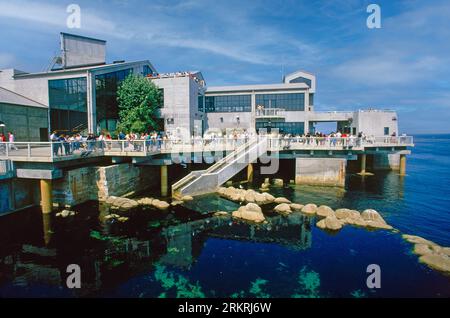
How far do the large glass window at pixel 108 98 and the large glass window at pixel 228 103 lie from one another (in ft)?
48.9

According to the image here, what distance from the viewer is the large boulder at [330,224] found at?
1527cm

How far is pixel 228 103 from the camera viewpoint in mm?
44250

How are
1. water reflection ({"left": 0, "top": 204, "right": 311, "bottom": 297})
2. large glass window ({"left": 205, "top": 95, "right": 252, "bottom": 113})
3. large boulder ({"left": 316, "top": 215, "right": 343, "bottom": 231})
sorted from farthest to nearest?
large glass window ({"left": 205, "top": 95, "right": 252, "bottom": 113}) < large boulder ({"left": 316, "top": 215, "right": 343, "bottom": 231}) < water reflection ({"left": 0, "top": 204, "right": 311, "bottom": 297})

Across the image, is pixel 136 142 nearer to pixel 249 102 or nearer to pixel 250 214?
pixel 250 214

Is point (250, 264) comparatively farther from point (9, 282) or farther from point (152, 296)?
point (9, 282)

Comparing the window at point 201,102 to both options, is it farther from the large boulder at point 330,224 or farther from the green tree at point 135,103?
the large boulder at point 330,224

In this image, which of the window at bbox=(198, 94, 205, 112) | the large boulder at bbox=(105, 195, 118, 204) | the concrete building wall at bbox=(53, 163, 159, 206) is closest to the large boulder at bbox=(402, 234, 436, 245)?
the large boulder at bbox=(105, 195, 118, 204)

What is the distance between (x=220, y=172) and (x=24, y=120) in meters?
19.7

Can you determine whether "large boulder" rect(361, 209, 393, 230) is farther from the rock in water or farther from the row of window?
the row of window

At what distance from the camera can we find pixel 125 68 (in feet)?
111

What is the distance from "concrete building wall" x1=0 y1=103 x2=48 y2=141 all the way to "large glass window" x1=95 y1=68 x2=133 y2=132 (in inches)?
213

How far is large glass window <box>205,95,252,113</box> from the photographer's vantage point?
43.7 metres
